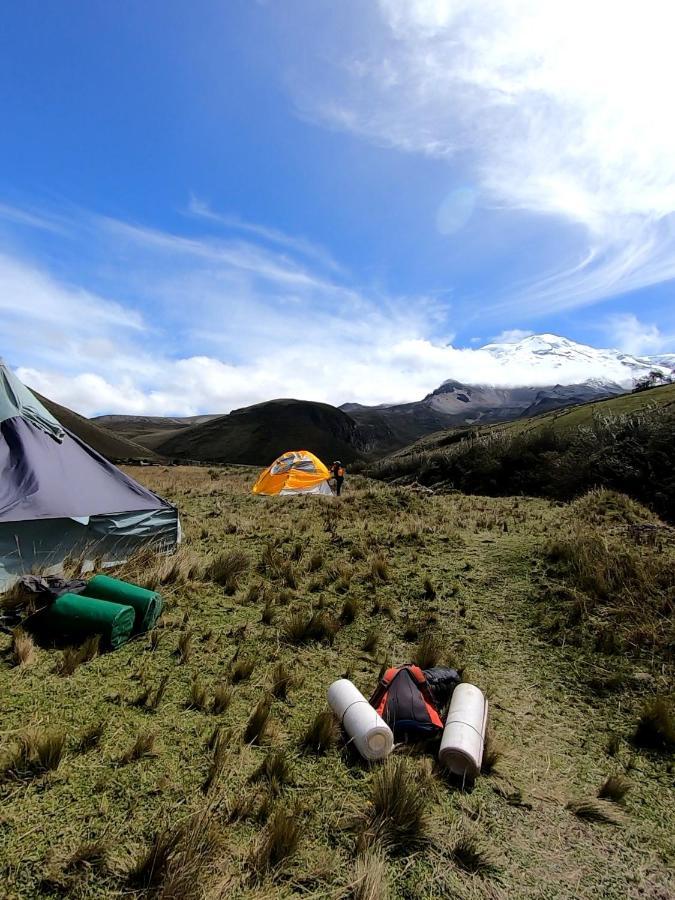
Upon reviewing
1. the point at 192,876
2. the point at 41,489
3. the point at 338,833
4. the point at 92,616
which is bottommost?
the point at 338,833

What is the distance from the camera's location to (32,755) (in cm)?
336

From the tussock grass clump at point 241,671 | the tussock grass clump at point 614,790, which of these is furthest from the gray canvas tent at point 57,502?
the tussock grass clump at point 614,790

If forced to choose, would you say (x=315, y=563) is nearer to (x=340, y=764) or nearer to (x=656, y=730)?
(x=340, y=764)

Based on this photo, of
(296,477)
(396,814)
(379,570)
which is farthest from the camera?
(296,477)

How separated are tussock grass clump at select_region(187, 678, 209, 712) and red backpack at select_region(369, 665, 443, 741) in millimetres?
1698

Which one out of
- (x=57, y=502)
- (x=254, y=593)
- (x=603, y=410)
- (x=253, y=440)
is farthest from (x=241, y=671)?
(x=253, y=440)

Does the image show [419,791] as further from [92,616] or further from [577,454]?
[577,454]

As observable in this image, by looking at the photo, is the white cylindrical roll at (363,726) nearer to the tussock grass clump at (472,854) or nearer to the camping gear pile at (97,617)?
the tussock grass clump at (472,854)

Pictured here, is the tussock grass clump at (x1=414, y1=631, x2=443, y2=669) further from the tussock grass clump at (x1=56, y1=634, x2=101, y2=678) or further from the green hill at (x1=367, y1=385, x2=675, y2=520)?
the green hill at (x1=367, y1=385, x2=675, y2=520)

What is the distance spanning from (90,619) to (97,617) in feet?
0.29

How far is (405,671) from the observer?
4.63 m

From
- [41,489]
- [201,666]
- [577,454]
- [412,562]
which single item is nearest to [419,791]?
[201,666]

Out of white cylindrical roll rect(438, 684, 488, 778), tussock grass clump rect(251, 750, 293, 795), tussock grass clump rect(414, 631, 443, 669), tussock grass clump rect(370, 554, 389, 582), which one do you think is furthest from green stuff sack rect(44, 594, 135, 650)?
tussock grass clump rect(370, 554, 389, 582)

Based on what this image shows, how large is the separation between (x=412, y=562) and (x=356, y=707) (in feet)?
16.8
